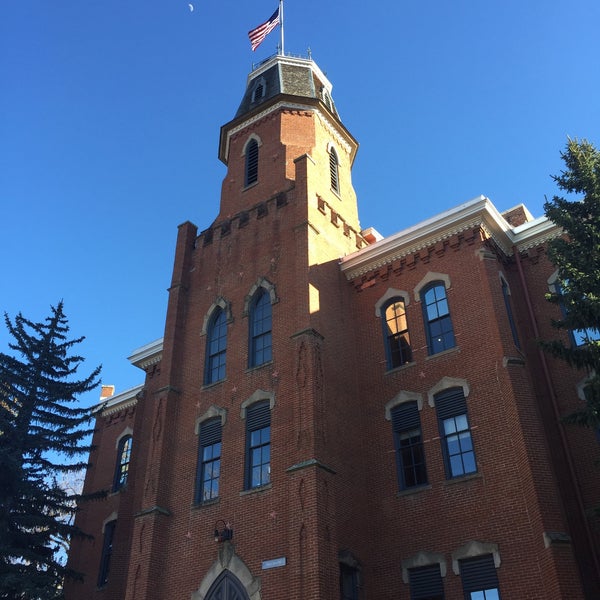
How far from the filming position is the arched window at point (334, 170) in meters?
25.4

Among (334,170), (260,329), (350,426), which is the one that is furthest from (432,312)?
(334,170)

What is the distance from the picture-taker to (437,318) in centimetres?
1847

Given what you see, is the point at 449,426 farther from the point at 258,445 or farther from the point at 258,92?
the point at 258,92

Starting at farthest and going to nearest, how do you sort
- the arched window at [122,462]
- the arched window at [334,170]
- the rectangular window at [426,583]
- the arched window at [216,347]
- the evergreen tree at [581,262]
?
1. the arched window at [334,170]
2. the arched window at [122,462]
3. the arched window at [216,347]
4. the rectangular window at [426,583]
5. the evergreen tree at [581,262]

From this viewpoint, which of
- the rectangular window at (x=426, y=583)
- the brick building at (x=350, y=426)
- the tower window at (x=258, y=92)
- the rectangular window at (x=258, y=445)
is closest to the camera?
the brick building at (x=350, y=426)

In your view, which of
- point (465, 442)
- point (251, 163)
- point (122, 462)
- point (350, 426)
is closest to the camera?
point (465, 442)

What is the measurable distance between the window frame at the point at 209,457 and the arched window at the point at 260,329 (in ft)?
7.00

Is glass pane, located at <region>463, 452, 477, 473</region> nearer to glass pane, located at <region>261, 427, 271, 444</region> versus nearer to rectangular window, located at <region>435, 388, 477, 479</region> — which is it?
rectangular window, located at <region>435, 388, 477, 479</region>

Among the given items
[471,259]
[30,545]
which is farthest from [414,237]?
[30,545]

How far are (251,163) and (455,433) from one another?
14006 millimetres

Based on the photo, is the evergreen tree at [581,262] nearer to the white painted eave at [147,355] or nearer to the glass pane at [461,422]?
the glass pane at [461,422]

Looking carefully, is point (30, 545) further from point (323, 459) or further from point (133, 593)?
point (323, 459)

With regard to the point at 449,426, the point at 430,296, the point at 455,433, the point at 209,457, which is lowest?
the point at 455,433

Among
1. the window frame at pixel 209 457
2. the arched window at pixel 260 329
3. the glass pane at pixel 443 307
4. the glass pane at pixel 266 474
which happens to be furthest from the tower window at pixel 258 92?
the glass pane at pixel 266 474
